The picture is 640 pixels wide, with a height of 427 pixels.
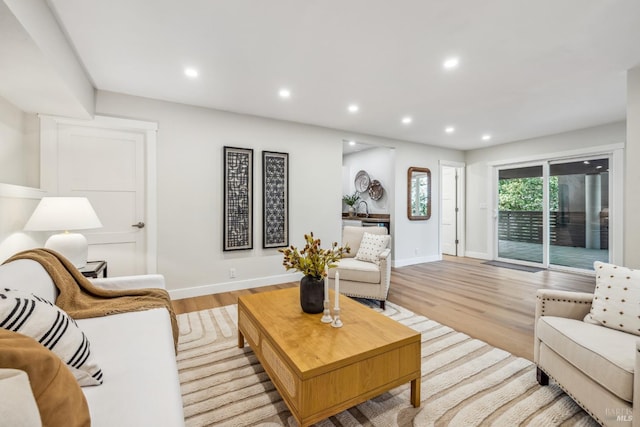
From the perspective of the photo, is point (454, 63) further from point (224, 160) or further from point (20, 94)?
point (20, 94)

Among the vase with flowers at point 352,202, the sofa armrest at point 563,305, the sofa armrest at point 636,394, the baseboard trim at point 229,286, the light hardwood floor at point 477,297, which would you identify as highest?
the vase with flowers at point 352,202

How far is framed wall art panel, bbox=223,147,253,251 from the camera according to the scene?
3.72 meters

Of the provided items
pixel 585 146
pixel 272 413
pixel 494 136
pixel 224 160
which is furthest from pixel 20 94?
pixel 585 146

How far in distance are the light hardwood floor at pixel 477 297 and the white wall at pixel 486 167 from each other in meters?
1.02

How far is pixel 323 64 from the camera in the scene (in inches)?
102

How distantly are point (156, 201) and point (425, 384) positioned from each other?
3.22 metres

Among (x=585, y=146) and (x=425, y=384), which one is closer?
(x=425, y=384)

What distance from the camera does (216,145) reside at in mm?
3689

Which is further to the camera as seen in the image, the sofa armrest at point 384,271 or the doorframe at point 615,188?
the doorframe at point 615,188

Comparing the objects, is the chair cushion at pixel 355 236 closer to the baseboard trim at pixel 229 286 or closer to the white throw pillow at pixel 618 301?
the baseboard trim at pixel 229 286

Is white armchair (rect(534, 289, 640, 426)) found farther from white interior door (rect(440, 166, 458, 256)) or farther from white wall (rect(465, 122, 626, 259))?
white interior door (rect(440, 166, 458, 256))

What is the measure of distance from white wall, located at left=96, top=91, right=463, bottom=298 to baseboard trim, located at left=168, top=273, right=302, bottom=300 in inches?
0.5

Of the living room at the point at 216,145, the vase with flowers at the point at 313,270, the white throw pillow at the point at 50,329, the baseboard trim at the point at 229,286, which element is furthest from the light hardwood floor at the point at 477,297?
the white throw pillow at the point at 50,329

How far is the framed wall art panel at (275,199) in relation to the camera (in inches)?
156
